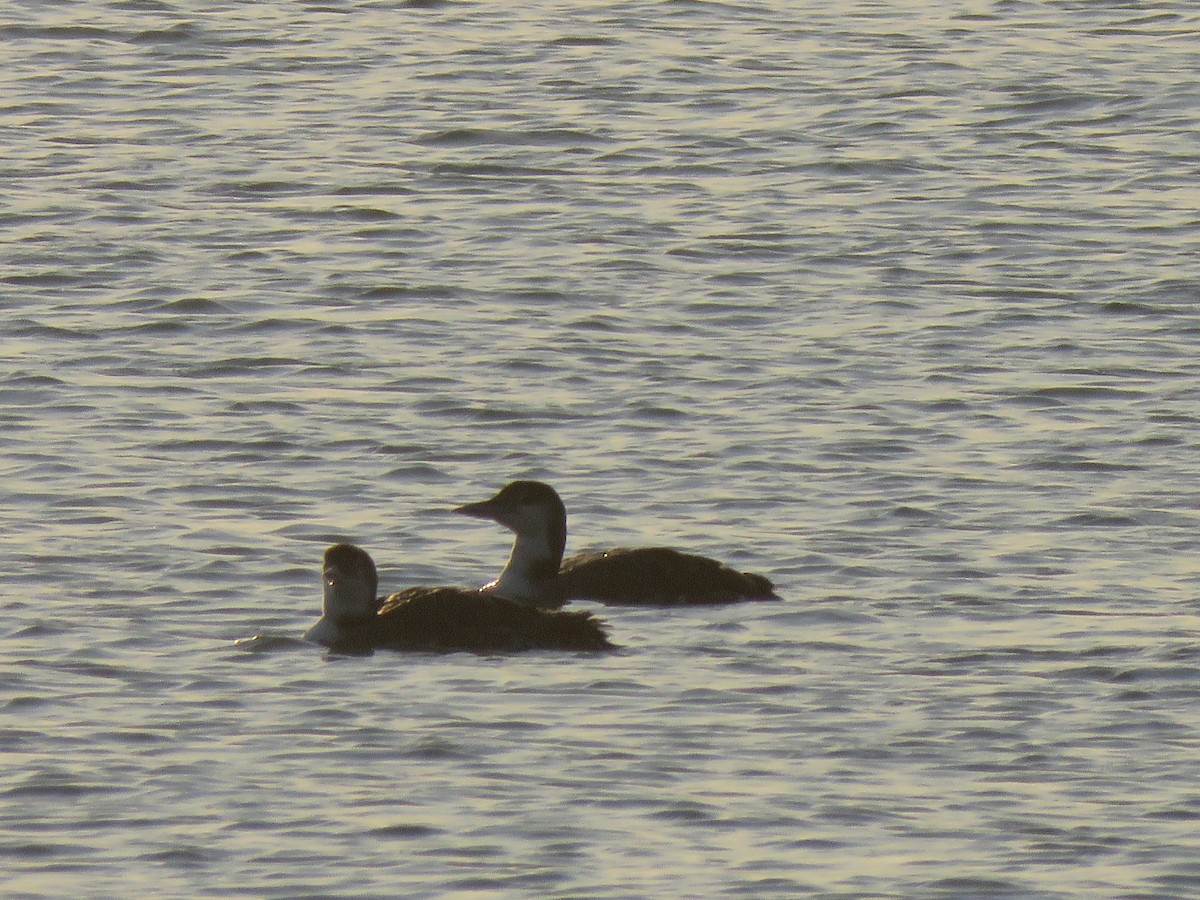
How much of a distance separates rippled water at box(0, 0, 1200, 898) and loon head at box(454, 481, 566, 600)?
46 cm

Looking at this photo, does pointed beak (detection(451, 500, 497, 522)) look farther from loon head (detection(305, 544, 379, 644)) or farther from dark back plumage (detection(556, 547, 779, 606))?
loon head (detection(305, 544, 379, 644))

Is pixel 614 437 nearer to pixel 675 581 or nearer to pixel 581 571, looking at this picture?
pixel 581 571

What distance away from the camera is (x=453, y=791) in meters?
11.1

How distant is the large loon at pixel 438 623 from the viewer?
13055 millimetres

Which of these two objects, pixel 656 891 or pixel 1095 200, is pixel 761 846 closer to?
pixel 656 891

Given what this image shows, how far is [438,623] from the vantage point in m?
13.1

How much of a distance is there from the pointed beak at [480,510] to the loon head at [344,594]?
1281mm

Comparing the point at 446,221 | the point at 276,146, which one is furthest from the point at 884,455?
the point at 276,146

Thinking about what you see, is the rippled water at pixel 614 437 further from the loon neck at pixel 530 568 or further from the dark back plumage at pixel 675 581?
the loon neck at pixel 530 568

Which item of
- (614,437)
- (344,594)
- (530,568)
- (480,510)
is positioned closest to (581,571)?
(530,568)

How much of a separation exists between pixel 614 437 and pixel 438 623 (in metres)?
4.02

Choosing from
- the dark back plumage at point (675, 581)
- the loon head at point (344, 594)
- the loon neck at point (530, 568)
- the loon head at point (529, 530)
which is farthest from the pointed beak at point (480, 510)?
the loon head at point (344, 594)

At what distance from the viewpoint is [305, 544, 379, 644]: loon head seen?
42.9 feet

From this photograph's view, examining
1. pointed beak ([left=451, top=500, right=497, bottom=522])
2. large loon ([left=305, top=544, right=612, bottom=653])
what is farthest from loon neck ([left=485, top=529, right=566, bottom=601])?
large loon ([left=305, top=544, right=612, bottom=653])
